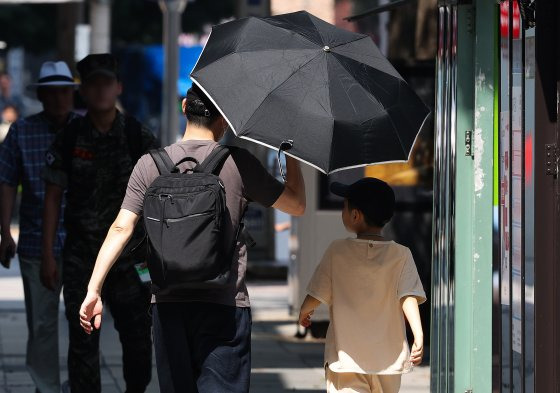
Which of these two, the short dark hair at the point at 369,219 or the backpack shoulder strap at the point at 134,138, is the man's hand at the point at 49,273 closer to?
the backpack shoulder strap at the point at 134,138

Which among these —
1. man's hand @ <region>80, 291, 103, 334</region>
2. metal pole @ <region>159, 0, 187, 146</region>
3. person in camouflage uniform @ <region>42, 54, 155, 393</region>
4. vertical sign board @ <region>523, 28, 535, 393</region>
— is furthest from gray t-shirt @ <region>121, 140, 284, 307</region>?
metal pole @ <region>159, 0, 187, 146</region>

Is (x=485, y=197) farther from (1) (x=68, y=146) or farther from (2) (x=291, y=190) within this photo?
(1) (x=68, y=146)

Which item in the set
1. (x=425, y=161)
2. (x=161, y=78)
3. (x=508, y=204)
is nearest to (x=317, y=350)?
(x=425, y=161)

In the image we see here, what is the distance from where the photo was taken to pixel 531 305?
16.4ft

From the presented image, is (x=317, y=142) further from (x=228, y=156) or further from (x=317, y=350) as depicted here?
(x=317, y=350)

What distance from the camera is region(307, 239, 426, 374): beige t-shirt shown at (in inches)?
191

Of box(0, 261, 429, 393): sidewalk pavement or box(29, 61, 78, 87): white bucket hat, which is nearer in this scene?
box(29, 61, 78, 87): white bucket hat

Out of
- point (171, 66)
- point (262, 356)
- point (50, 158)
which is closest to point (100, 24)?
point (171, 66)

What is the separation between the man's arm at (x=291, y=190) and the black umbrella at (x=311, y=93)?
0.28 metres

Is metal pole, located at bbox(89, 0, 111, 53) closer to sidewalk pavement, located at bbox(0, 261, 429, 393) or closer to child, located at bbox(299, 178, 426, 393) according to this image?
sidewalk pavement, located at bbox(0, 261, 429, 393)

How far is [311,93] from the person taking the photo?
4.33 meters

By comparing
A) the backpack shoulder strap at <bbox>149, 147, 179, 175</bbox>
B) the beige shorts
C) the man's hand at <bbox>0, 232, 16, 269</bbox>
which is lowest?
the beige shorts

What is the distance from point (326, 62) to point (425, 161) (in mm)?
4921

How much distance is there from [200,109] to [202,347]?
2.71 feet
